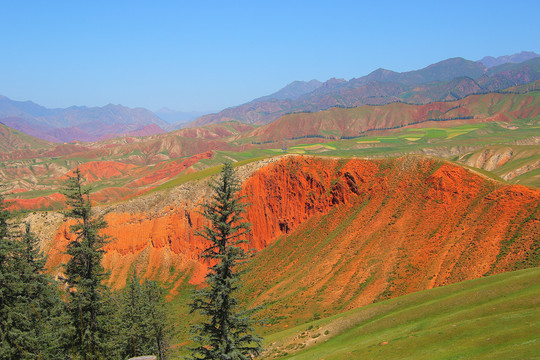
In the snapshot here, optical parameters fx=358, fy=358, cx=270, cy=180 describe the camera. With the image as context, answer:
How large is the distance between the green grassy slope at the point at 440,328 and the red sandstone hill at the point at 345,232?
31.3 ft

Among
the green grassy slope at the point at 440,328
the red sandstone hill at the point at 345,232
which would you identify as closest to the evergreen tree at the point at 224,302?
the green grassy slope at the point at 440,328

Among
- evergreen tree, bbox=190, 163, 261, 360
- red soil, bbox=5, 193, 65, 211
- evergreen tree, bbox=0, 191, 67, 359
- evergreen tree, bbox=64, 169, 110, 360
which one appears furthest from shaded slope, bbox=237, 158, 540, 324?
red soil, bbox=5, 193, 65, 211

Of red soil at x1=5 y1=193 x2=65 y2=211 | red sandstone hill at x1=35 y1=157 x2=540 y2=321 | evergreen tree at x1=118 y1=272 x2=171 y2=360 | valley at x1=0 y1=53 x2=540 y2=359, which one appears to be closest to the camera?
valley at x1=0 y1=53 x2=540 y2=359

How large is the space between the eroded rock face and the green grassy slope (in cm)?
1012

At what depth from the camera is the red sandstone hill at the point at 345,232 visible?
43.2 meters

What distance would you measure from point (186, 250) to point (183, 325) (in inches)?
834

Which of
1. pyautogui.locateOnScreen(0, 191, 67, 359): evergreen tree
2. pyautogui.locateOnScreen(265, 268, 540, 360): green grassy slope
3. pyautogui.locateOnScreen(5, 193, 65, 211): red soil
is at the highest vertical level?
pyautogui.locateOnScreen(0, 191, 67, 359): evergreen tree

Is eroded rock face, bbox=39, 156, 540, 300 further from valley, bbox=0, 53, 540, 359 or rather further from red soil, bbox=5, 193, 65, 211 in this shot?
red soil, bbox=5, 193, 65, 211

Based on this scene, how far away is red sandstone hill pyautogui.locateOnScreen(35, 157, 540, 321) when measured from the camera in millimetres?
43219

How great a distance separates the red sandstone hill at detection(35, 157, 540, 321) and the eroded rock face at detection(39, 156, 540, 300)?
0.18m

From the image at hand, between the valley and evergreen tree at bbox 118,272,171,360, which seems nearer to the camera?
the valley

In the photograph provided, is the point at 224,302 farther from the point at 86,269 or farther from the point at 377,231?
the point at 377,231

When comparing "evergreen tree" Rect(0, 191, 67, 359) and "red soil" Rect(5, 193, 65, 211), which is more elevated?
"evergreen tree" Rect(0, 191, 67, 359)

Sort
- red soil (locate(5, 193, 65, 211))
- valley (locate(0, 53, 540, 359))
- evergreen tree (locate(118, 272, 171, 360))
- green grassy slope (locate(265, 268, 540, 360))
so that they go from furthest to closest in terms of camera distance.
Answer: red soil (locate(5, 193, 65, 211))
evergreen tree (locate(118, 272, 171, 360))
valley (locate(0, 53, 540, 359))
green grassy slope (locate(265, 268, 540, 360))
